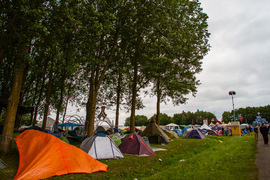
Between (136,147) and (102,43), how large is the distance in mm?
9163

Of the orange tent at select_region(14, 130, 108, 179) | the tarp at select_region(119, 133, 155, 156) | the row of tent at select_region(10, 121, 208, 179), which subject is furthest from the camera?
the tarp at select_region(119, 133, 155, 156)

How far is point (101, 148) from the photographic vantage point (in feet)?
34.9

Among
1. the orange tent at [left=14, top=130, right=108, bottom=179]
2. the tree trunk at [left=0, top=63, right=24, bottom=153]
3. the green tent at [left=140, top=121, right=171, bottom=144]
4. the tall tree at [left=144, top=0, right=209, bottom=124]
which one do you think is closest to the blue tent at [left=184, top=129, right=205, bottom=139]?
the tall tree at [left=144, top=0, right=209, bottom=124]

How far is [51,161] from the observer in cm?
738

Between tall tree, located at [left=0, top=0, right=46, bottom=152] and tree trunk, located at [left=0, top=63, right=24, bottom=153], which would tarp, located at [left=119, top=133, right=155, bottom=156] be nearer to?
tree trunk, located at [left=0, top=63, right=24, bottom=153]

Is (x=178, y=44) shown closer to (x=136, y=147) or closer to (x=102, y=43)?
(x=102, y=43)

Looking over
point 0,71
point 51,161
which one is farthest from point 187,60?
point 0,71

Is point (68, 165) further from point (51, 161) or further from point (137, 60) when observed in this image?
point (137, 60)

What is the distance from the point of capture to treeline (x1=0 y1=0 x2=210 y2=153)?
33.3ft

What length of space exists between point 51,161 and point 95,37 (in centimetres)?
804

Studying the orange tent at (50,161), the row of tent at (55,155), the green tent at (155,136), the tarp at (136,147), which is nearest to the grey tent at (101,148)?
the row of tent at (55,155)

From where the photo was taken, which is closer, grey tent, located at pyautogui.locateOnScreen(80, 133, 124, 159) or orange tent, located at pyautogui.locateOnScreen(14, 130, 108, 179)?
orange tent, located at pyautogui.locateOnScreen(14, 130, 108, 179)

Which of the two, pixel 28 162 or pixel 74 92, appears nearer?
pixel 28 162

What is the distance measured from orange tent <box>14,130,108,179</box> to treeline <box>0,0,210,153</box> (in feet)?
9.89
